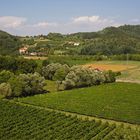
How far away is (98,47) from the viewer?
171250mm

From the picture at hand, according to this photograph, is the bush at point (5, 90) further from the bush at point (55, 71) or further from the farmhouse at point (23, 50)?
the farmhouse at point (23, 50)

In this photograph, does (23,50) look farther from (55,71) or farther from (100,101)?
(100,101)

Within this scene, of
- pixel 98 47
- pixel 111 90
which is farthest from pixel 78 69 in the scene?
pixel 98 47

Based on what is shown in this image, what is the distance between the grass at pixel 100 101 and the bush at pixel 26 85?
3637 mm

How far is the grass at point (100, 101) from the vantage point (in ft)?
181

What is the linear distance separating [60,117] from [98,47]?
121985mm

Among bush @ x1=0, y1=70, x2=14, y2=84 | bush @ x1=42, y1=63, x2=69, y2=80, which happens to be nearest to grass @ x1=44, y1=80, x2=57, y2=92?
bush @ x1=42, y1=63, x2=69, y2=80

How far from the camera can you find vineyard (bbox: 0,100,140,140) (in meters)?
41.9

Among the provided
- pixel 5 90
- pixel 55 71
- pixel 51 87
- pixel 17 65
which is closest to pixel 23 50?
pixel 17 65

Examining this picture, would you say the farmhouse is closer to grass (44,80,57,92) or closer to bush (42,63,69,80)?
bush (42,63,69,80)

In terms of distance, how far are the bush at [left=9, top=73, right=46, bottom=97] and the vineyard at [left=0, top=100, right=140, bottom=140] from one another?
15341mm

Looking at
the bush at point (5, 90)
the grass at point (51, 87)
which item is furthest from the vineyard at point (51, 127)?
the grass at point (51, 87)

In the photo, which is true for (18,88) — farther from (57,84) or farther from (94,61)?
(94,61)

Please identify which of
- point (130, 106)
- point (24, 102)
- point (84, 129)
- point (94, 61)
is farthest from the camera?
point (94, 61)
